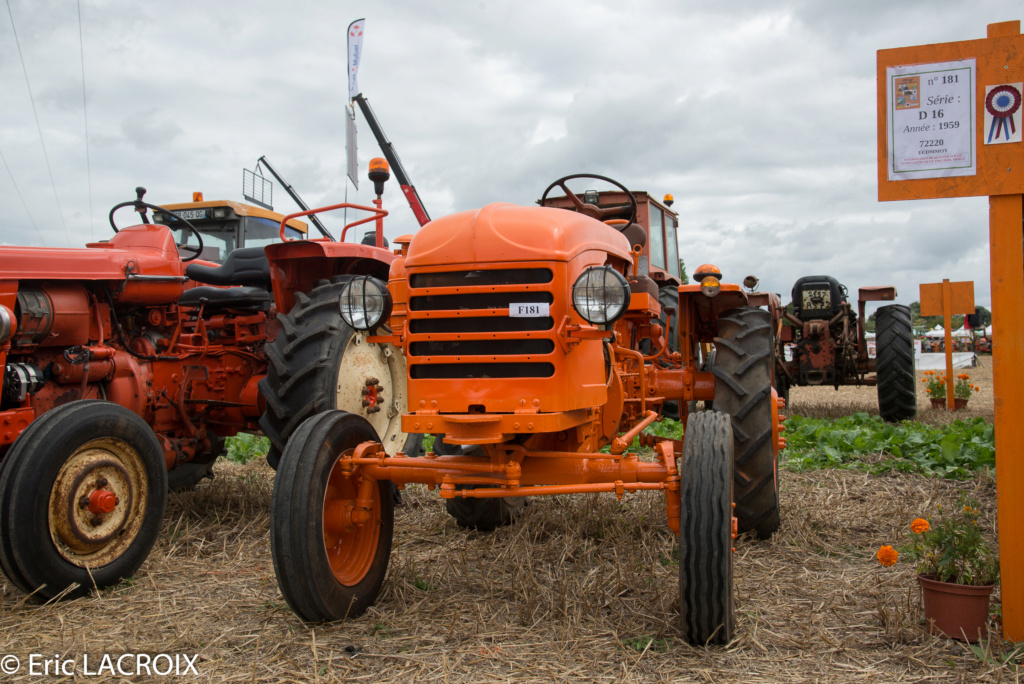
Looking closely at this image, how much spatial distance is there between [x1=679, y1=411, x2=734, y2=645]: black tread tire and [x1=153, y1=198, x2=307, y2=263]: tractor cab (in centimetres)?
631

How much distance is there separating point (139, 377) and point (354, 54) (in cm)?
477

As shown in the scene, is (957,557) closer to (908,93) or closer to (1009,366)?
(1009,366)

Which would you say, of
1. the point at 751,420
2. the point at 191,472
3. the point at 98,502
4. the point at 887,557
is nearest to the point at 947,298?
the point at 751,420

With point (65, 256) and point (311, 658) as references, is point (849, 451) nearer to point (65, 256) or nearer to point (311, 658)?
point (311, 658)

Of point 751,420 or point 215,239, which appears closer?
point 751,420

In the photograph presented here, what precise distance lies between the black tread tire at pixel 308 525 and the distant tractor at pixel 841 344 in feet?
20.3

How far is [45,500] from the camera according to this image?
3.16m

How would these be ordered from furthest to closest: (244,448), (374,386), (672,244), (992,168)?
1. (672,244)
2. (244,448)
3. (374,386)
4. (992,168)

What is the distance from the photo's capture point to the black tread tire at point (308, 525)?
9.15 ft

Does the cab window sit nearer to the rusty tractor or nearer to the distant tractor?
the distant tractor

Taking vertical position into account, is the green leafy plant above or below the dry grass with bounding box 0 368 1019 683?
above

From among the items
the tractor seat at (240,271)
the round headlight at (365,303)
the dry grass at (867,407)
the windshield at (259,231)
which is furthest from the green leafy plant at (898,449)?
the windshield at (259,231)

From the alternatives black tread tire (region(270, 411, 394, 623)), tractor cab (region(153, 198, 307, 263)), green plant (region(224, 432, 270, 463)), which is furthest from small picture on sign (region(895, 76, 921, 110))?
tractor cab (region(153, 198, 307, 263))

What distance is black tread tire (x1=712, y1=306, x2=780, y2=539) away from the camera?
3.71 metres
